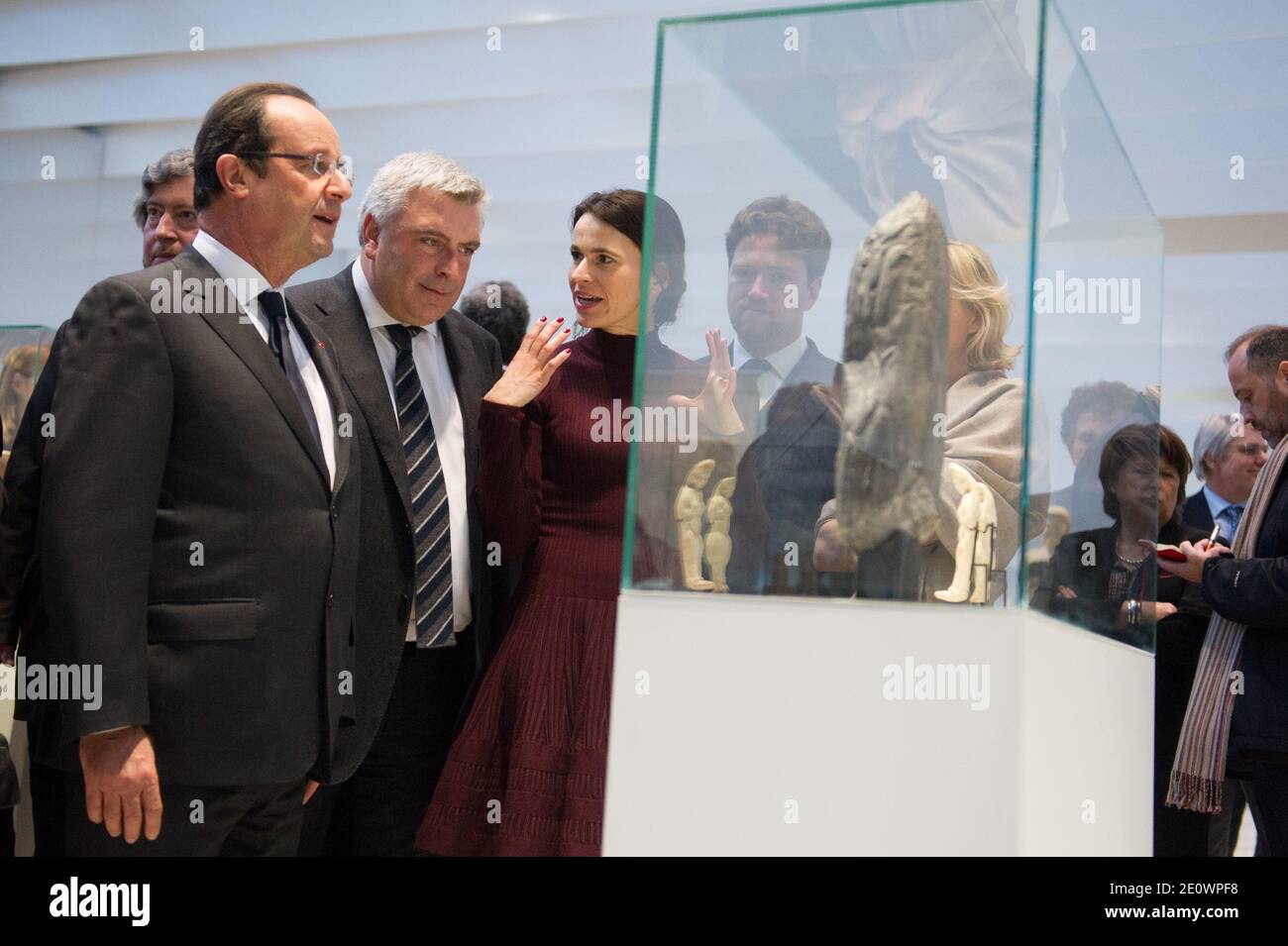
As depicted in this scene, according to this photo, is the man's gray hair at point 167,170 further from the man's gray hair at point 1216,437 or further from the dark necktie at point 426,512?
the man's gray hair at point 1216,437

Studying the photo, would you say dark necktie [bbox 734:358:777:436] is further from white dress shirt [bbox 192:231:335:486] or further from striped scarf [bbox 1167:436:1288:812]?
striped scarf [bbox 1167:436:1288:812]

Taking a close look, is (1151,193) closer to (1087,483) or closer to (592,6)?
(592,6)

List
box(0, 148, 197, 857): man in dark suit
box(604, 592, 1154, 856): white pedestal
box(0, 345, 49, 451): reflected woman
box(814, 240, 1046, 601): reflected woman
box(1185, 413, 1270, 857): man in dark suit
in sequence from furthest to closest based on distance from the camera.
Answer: box(0, 345, 49, 451): reflected woman < box(1185, 413, 1270, 857): man in dark suit < box(0, 148, 197, 857): man in dark suit < box(814, 240, 1046, 601): reflected woman < box(604, 592, 1154, 856): white pedestal

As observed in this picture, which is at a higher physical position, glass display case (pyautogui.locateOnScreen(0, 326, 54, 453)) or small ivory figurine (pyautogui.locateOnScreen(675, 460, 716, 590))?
glass display case (pyautogui.locateOnScreen(0, 326, 54, 453))

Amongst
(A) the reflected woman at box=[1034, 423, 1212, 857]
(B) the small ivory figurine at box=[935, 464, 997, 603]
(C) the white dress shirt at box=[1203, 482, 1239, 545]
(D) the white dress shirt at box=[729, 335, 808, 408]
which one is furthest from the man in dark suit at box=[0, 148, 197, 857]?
(C) the white dress shirt at box=[1203, 482, 1239, 545]

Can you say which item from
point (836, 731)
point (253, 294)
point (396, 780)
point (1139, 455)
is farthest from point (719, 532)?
point (1139, 455)

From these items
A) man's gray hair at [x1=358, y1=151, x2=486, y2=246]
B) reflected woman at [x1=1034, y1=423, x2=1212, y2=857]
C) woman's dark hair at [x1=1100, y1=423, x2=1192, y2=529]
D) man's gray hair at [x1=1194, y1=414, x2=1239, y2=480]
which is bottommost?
reflected woman at [x1=1034, y1=423, x2=1212, y2=857]

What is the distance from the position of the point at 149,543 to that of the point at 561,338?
3.45ft

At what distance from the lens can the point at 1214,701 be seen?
3393mm

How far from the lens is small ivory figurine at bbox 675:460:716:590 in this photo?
2283 millimetres

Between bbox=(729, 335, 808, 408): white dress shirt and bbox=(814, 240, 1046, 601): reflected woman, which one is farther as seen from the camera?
bbox=(729, 335, 808, 408): white dress shirt

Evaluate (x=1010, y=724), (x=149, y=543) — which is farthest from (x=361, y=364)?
(x=1010, y=724)

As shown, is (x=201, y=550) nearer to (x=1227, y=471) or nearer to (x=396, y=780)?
(x=396, y=780)
